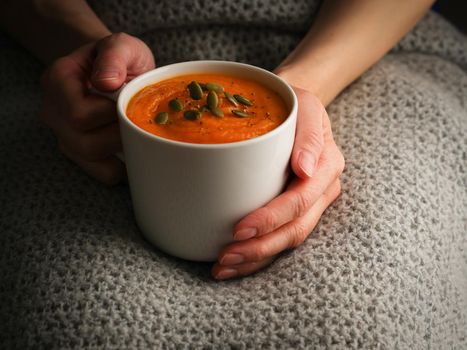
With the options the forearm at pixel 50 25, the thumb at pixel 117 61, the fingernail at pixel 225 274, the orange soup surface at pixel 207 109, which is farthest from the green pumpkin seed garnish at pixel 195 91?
the forearm at pixel 50 25

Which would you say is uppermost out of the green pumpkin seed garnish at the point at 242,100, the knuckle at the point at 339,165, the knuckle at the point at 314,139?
the green pumpkin seed garnish at the point at 242,100

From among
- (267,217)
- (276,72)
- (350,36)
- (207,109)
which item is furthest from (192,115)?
(350,36)

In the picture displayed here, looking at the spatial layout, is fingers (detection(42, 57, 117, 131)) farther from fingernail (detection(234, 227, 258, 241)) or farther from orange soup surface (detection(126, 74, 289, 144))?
fingernail (detection(234, 227, 258, 241))

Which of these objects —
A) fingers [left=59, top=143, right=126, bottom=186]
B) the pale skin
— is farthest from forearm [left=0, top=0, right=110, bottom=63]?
fingers [left=59, top=143, right=126, bottom=186]

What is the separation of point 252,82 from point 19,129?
1.40ft

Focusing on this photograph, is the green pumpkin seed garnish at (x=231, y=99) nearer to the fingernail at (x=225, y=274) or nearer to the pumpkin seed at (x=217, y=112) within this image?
the pumpkin seed at (x=217, y=112)

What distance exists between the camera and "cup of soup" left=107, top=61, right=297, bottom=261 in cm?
57

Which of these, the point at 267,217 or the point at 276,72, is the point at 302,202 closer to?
the point at 267,217

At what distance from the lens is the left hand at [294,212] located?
64cm

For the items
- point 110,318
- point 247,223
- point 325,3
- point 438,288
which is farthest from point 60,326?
point 325,3

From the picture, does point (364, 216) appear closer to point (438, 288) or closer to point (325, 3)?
point (438, 288)

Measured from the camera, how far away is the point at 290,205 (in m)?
0.65

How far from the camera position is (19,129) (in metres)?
0.90

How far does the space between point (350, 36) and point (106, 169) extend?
0.47m
